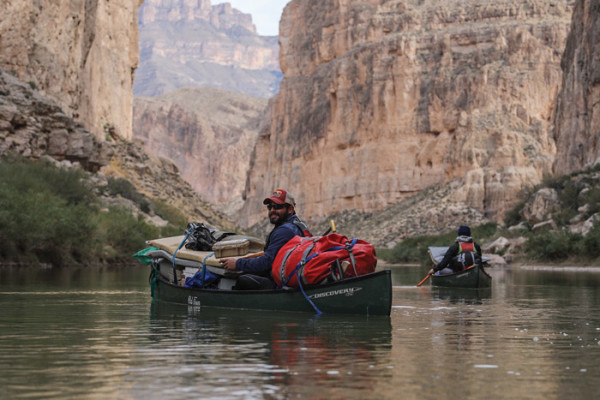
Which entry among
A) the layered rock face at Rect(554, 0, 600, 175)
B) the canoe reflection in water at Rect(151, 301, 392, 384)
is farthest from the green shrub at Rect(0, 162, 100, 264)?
the layered rock face at Rect(554, 0, 600, 175)

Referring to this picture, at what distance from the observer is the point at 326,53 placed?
114438 millimetres

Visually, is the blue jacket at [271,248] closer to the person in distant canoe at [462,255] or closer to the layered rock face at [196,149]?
the person in distant canoe at [462,255]

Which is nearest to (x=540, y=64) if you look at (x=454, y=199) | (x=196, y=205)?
(x=454, y=199)

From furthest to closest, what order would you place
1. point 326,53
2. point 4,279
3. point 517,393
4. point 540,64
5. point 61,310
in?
point 326,53
point 540,64
point 4,279
point 61,310
point 517,393

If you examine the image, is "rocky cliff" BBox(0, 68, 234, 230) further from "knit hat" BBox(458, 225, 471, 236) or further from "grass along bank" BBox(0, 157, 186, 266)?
"knit hat" BBox(458, 225, 471, 236)

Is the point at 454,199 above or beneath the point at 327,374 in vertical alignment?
above

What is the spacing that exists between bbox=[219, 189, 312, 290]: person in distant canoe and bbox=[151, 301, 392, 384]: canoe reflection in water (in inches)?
20.0

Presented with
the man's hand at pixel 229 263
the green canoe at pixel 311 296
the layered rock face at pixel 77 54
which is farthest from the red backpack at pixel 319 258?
the layered rock face at pixel 77 54

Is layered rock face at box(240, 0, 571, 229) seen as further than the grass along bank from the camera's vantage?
Yes

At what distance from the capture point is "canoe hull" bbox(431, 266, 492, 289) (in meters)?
21.2

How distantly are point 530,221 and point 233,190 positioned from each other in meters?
150

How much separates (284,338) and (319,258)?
2047 millimetres

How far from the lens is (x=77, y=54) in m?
57.0

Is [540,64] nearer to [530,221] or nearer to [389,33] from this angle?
[389,33]
